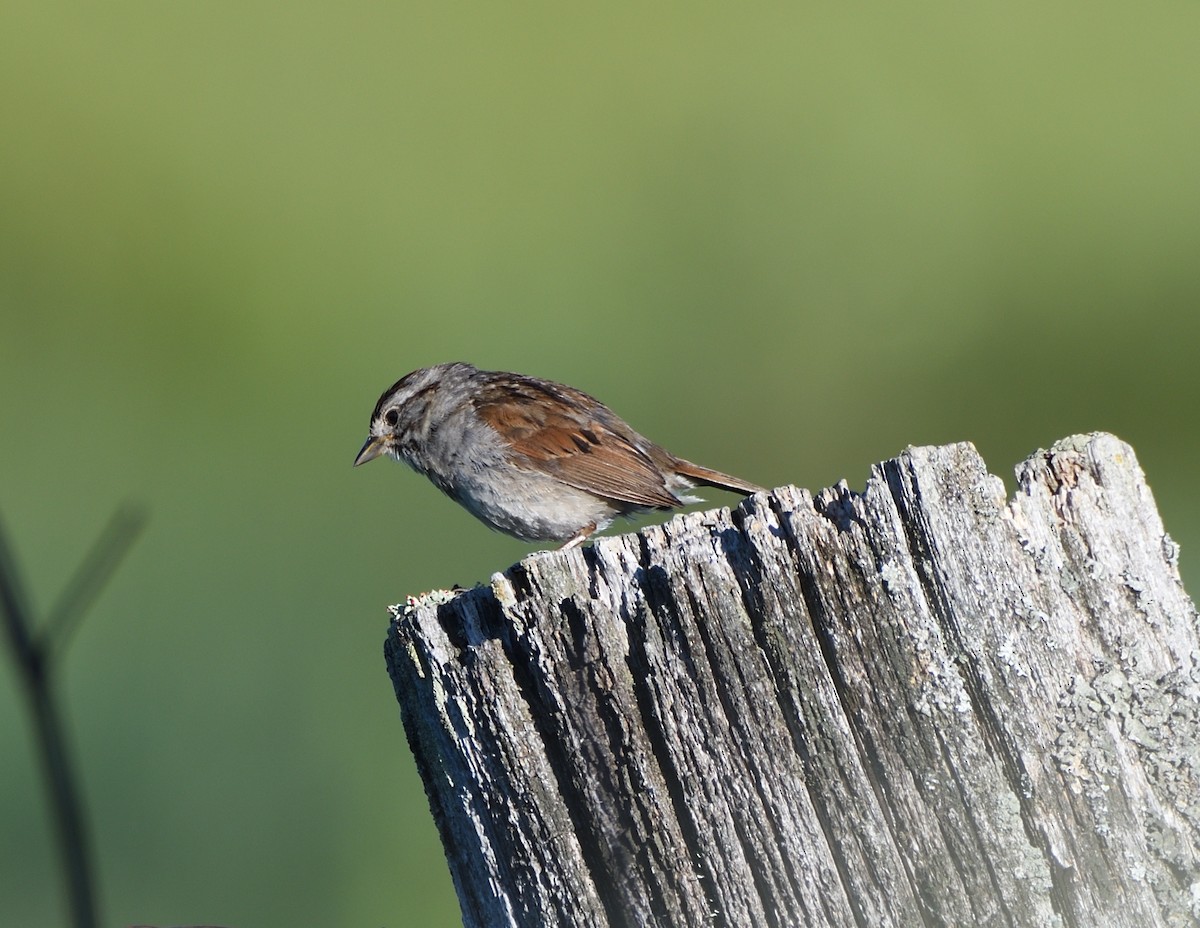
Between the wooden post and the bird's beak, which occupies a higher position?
the bird's beak

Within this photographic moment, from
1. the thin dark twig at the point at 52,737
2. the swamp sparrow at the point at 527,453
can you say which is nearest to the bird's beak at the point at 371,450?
the swamp sparrow at the point at 527,453

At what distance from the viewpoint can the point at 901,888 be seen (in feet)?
6.07

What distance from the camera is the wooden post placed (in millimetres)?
1859

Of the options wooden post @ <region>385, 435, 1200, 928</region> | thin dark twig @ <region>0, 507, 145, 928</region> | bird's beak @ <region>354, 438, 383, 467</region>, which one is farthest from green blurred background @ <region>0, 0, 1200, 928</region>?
thin dark twig @ <region>0, 507, 145, 928</region>

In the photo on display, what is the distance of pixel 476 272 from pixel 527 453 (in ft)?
10.9

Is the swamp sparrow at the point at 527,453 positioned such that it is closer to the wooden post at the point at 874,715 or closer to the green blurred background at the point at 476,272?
the green blurred background at the point at 476,272

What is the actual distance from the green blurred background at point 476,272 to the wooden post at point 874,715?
3.86 m

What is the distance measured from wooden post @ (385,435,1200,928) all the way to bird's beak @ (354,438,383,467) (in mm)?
3926

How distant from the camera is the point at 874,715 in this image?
6.32 ft

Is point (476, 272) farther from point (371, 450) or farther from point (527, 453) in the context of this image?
point (527, 453)

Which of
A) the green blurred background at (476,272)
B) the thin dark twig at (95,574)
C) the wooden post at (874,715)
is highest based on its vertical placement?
the green blurred background at (476,272)

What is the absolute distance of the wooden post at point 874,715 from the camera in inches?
73.2

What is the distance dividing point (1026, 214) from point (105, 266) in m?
6.15

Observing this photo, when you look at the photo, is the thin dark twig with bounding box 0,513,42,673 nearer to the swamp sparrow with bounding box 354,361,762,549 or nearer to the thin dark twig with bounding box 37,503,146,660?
the thin dark twig with bounding box 37,503,146,660
